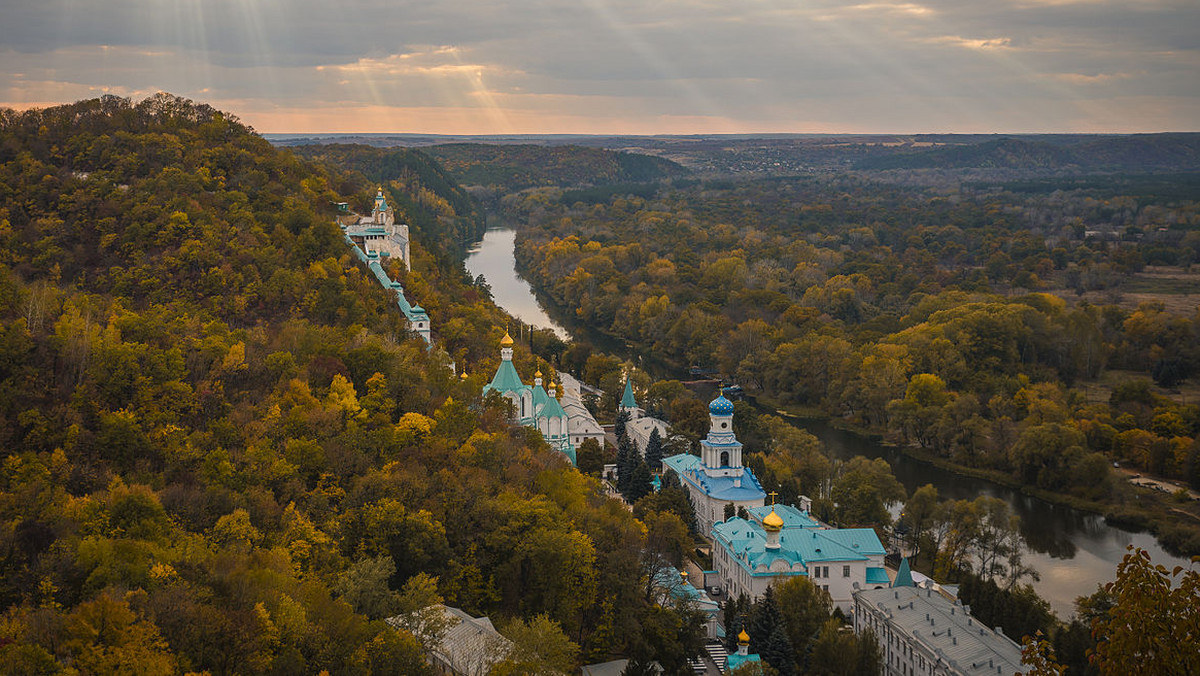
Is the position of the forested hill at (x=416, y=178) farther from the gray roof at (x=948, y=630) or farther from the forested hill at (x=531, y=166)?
the gray roof at (x=948, y=630)

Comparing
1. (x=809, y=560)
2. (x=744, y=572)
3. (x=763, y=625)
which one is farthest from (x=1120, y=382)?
(x=763, y=625)

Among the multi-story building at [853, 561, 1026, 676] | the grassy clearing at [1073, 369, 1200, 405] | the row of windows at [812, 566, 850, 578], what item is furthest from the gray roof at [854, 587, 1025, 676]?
the grassy clearing at [1073, 369, 1200, 405]

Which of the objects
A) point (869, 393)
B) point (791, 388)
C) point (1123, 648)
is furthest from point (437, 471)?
point (791, 388)

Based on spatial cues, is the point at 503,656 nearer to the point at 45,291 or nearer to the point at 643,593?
the point at 643,593

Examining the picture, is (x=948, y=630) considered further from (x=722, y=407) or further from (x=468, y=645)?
(x=722, y=407)

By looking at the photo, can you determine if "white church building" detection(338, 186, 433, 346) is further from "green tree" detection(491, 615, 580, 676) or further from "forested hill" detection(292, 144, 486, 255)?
"forested hill" detection(292, 144, 486, 255)

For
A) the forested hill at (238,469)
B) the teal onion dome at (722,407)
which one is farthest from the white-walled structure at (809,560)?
the teal onion dome at (722,407)
